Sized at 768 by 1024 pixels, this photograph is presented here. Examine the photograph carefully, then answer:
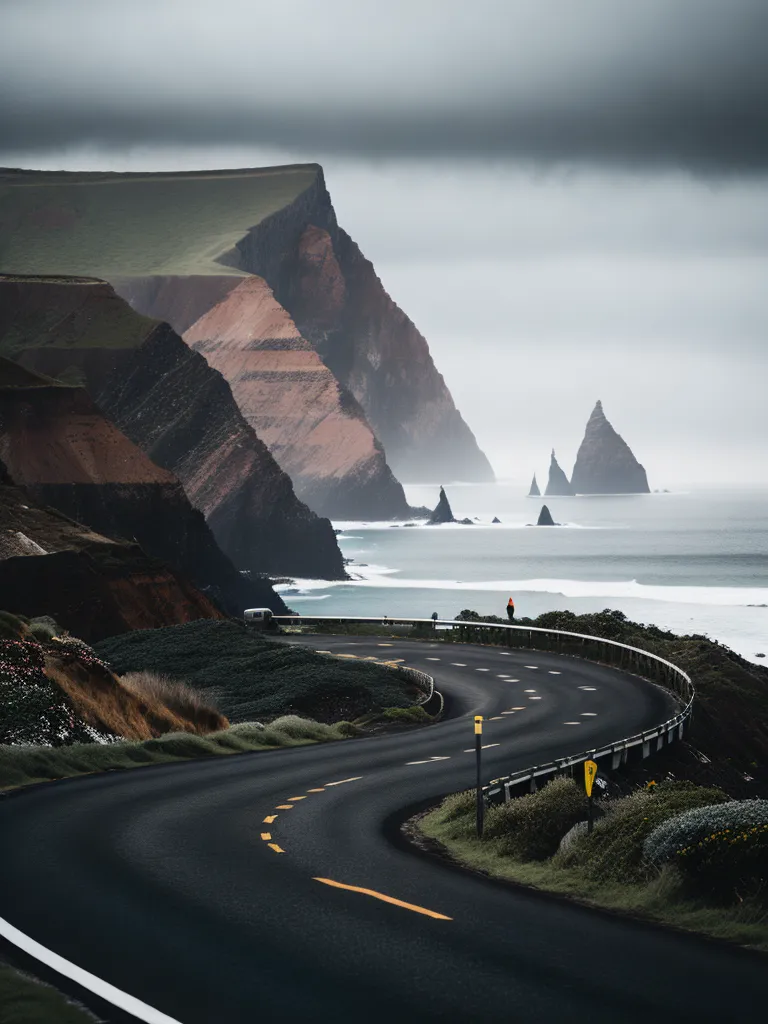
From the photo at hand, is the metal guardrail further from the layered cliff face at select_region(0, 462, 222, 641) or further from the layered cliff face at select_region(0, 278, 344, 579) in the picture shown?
the layered cliff face at select_region(0, 278, 344, 579)

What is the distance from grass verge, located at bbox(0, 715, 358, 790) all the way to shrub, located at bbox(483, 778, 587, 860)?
829 cm

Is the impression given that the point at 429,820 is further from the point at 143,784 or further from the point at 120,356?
the point at 120,356

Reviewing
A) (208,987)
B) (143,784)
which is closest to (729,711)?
(143,784)

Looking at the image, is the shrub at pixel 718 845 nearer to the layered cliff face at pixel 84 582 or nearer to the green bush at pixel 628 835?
the green bush at pixel 628 835

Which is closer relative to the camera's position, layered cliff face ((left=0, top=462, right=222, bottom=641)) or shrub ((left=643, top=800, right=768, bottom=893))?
shrub ((left=643, top=800, right=768, bottom=893))

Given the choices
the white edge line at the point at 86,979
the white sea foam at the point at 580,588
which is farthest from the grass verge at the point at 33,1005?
the white sea foam at the point at 580,588

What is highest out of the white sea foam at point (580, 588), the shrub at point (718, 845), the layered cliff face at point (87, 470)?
the layered cliff face at point (87, 470)

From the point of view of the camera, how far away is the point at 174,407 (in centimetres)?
18262

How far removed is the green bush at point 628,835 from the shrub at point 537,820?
0.62m

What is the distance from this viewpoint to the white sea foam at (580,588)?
461 feet

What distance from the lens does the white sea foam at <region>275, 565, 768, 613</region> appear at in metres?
140

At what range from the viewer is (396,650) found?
58250mm

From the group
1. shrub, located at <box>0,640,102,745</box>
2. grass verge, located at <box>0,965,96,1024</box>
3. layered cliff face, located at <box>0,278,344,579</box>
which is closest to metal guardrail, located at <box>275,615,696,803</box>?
shrub, located at <box>0,640,102,745</box>

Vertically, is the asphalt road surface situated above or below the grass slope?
above
